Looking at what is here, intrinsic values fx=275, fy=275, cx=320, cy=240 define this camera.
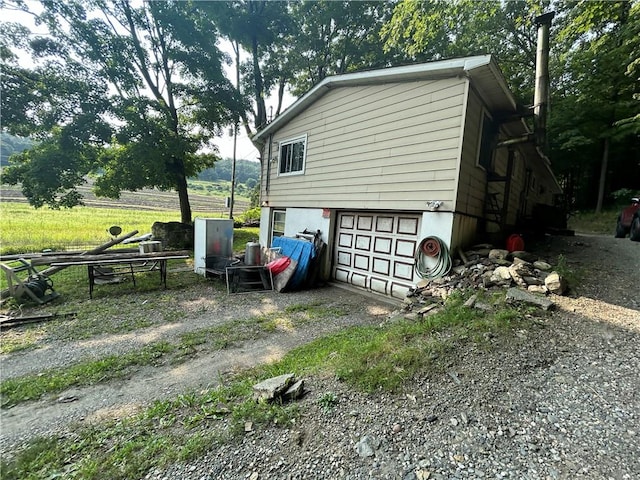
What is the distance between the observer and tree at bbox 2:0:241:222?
10.5 meters

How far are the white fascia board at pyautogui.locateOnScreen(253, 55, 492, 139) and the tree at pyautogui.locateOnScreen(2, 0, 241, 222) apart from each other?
6993 mm

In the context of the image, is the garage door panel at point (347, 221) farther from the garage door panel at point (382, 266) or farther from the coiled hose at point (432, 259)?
the coiled hose at point (432, 259)

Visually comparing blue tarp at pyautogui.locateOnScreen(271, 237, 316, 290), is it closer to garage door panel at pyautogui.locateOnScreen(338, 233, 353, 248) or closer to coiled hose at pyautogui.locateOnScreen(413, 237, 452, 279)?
garage door panel at pyautogui.locateOnScreen(338, 233, 353, 248)

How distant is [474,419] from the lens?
201cm

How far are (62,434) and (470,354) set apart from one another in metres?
3.78

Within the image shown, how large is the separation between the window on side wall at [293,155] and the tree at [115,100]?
588 centimetres

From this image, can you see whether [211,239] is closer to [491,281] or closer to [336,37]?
[491,281]

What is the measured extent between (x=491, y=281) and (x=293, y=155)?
6.99 meters

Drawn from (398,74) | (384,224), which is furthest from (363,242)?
(398,74)

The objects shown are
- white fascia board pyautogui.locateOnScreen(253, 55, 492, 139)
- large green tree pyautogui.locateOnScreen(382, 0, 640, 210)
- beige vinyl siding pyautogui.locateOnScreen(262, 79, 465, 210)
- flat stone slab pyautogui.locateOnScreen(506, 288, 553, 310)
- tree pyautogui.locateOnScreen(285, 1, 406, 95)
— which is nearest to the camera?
flat stone slab pyautogui.locateOnScreen(506, 288, 553, 310)

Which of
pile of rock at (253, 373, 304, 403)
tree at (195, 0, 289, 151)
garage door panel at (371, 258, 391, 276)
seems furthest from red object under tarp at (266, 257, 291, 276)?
tree at (195, 0, 289, 151)

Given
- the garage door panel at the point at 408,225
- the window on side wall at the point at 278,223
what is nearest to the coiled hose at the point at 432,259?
the garage door panel at the point at 408,225

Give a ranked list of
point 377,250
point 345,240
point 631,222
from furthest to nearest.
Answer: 1. point 631,222
2. point 345,240
3. point 377,250

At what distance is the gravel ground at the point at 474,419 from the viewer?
169 centimetres
